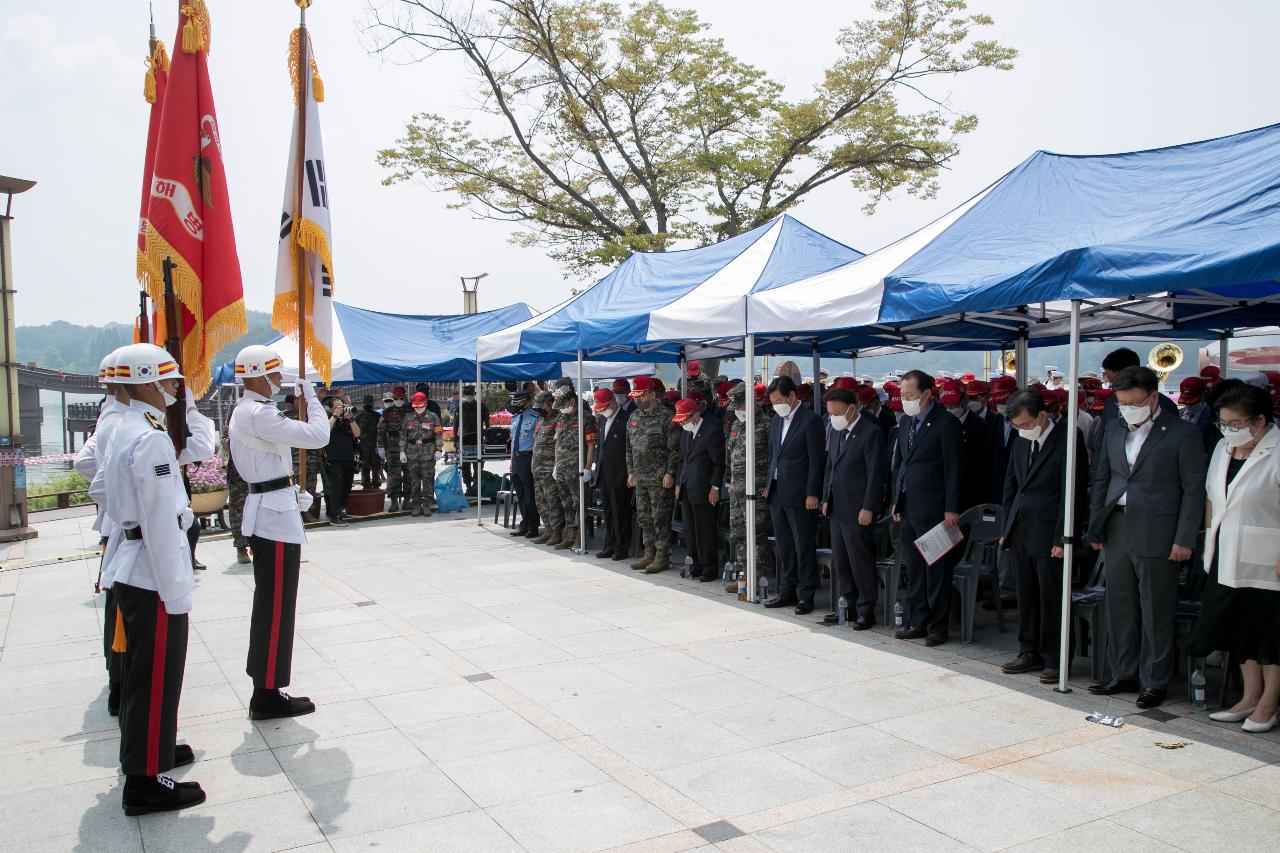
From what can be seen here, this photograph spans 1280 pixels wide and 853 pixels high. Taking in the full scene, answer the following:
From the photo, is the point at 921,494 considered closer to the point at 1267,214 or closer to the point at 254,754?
the point at 1267,214

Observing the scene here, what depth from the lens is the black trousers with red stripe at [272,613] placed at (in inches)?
207

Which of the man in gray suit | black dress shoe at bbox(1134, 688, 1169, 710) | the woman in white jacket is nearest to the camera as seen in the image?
the woman in white jacket

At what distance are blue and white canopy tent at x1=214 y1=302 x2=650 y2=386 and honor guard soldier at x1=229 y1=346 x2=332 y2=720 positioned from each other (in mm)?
8359

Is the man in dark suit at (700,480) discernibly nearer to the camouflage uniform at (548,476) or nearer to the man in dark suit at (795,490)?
the man in dark suit at (795,490)

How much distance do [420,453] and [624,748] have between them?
10.6 meters

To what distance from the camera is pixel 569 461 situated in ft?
35.6

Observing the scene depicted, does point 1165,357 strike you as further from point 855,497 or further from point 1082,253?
point 1082,253

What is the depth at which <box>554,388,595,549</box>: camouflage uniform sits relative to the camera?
10.8 m

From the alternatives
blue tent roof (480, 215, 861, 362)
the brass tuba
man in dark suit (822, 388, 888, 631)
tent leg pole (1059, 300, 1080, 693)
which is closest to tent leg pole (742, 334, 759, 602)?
blue tent roof (480, 215, 861, 362)

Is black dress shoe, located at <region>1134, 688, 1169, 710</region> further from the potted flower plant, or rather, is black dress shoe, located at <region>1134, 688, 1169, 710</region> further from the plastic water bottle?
the potted flower plant

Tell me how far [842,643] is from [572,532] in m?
5.01

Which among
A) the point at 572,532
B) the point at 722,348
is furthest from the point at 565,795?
the point at 722,348

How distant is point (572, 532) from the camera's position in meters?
11.3

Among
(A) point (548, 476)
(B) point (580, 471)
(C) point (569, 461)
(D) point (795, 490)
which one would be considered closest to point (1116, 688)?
(D) point (795, 490)
